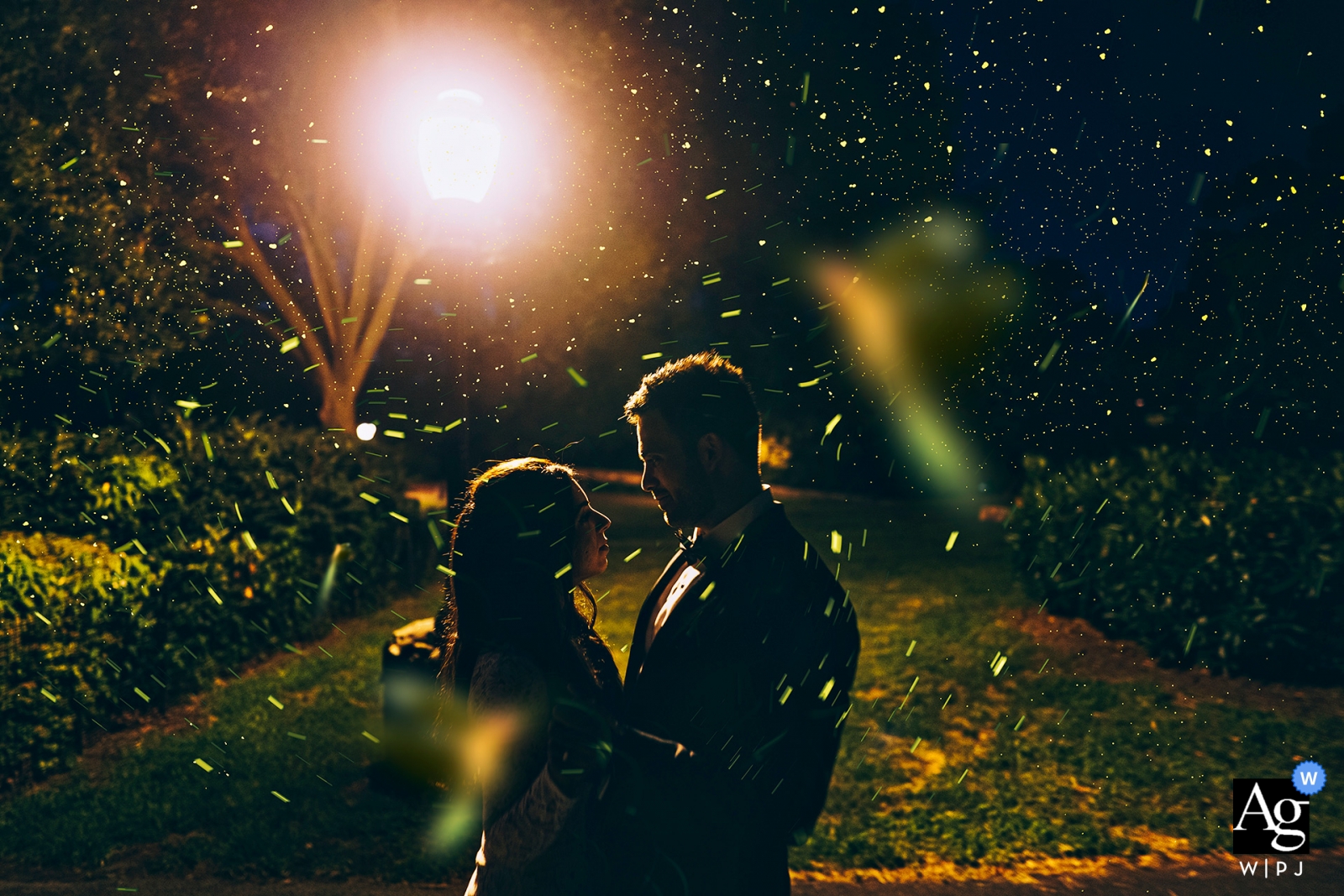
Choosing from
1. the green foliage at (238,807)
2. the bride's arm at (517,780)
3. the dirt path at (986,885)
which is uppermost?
the bride's arm at (517,780)

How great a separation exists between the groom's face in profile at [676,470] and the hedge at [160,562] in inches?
220

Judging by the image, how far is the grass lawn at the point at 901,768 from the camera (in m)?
5.31

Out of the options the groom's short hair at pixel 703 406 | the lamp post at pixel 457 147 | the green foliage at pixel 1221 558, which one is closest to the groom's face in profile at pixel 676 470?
the groom's short hair at pixel 703 406

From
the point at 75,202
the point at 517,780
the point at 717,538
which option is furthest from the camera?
the point at 75,202

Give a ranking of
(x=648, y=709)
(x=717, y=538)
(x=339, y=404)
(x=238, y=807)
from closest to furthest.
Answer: (x=648, y=709) → (x=717, y=538) → (x=238, y=807) → (x=339, y=404)

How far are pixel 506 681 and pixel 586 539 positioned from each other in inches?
23.8

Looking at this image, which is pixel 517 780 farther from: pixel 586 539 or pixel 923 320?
pixel 923 320

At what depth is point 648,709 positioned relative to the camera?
8.29 ft

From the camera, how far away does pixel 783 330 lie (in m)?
28.1

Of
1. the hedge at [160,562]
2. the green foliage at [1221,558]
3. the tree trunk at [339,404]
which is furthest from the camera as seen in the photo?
the tree trunk at [339,404]

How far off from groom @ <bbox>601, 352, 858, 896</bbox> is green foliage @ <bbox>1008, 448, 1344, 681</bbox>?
7.46 metres

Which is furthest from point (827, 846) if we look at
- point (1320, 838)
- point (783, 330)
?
point (783, 330)

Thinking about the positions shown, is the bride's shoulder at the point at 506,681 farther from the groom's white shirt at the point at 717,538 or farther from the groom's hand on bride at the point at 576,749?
the groom's white shirt at the point at 717,538

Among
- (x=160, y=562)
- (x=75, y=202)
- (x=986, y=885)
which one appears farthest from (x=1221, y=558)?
(x=75, y=202)
